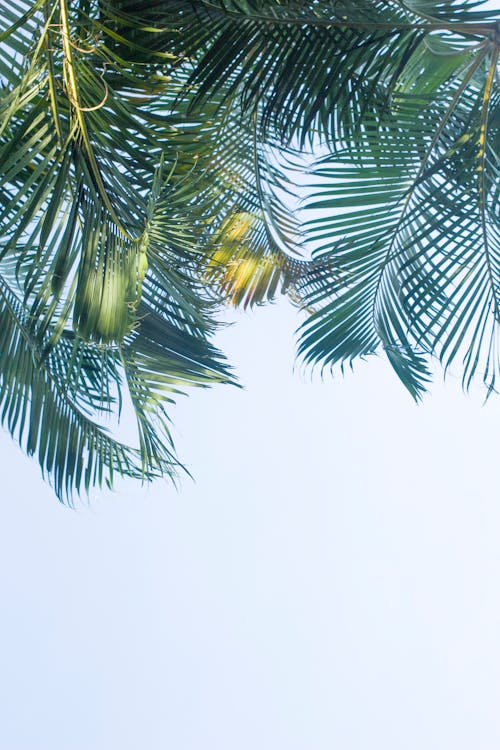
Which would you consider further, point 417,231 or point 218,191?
point 218,191

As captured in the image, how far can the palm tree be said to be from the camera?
4.90ft

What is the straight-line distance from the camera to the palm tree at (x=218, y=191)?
1.49 metres

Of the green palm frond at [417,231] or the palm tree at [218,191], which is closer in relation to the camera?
the palm tree at [218,191]

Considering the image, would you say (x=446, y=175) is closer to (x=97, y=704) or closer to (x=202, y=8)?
(x=202, y=8)

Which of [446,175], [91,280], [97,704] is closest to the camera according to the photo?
[91,280]

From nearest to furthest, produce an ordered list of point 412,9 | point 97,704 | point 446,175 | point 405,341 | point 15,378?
point 412,9, point 446,175, point 405,341, point 15,378, point 97,704

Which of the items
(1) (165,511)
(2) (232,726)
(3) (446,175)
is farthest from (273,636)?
(3) (446,175)

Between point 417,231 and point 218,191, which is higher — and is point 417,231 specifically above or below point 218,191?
below

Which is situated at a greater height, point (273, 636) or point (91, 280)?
point (91, 280)

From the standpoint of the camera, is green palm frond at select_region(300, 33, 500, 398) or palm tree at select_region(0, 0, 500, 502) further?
green palm frond at select_region(300, 33, 500, 398)

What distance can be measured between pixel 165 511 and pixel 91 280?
17.0 ft

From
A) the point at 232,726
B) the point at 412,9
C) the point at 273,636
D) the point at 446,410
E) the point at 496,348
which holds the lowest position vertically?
the point at 232,726

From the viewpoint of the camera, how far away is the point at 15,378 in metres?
2.39

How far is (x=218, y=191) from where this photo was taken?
230 cm
